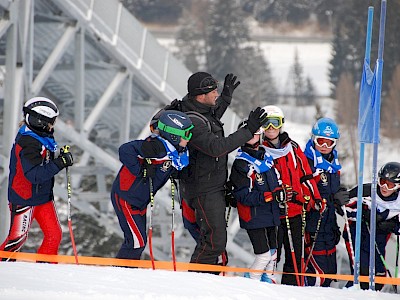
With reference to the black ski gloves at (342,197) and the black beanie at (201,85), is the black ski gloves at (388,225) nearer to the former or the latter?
the black ski gloves at (342,197)

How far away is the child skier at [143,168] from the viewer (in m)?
7.81

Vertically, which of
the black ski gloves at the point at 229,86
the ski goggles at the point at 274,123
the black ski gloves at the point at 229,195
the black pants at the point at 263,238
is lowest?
the black pants at the point at 263,238

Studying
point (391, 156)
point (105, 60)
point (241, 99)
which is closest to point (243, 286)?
point (105, 60)

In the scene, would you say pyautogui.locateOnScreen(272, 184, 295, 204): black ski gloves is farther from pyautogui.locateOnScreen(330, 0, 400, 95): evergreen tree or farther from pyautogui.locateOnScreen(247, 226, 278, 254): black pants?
pyautogui.locateOnScreen(330, 0, 400, 95): evergreen tree

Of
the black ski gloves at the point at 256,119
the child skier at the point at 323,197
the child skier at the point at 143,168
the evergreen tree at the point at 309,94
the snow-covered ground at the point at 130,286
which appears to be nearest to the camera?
the snow-covered ground at the point at 130,286

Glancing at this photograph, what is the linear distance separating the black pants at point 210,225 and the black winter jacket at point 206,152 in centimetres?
7

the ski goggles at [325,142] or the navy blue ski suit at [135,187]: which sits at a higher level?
the ski goggles at [325,142]

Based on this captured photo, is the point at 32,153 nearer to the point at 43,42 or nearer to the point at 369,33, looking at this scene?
the point at 369,33

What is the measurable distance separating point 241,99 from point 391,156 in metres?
11.9

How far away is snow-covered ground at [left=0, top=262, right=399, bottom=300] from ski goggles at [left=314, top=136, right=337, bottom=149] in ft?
6.21

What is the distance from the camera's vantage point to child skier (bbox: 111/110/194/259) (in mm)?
7812

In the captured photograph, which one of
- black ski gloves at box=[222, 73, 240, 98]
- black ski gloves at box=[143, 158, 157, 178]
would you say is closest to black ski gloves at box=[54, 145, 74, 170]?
black ski gloves at box=[143, 158, 157, 178]

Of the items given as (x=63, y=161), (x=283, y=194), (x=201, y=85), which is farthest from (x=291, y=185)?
(x=63, y=161)

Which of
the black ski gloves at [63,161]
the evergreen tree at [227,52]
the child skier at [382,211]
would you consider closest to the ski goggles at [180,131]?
the black ski gloves at [63,161]
